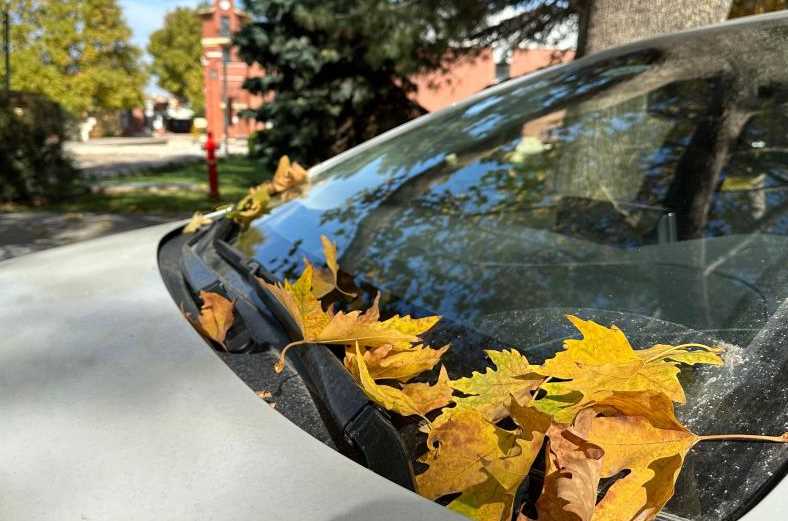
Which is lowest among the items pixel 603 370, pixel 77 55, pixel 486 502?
pixel 486 502

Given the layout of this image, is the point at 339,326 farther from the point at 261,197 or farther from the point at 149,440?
the point at 261,197

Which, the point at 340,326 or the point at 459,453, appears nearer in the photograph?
the point at 459,453

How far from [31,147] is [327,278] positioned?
1036cm

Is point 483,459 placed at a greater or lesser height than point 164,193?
greater

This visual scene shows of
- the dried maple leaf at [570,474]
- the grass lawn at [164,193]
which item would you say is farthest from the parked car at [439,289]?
the grass lawn at [164,193]

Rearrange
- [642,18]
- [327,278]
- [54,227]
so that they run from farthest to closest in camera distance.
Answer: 1. [54,227]
2. [642,18]
3. [327,278]

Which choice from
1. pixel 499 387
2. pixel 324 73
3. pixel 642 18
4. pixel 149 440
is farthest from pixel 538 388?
pixel 324 73

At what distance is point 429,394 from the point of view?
92 centimetres

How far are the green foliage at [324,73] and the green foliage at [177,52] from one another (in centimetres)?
4313

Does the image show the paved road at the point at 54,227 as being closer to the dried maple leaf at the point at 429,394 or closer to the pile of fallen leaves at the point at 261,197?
the pile of fallen leaves at the point at 261,197

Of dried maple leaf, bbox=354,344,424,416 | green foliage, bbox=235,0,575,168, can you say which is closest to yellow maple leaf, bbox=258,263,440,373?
dried maple leaf, bbox=354,344,424,416

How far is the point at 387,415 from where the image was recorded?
0.89 m

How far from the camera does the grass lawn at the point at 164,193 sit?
33.7ft

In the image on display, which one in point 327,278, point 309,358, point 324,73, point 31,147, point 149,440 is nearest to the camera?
point 149,440
